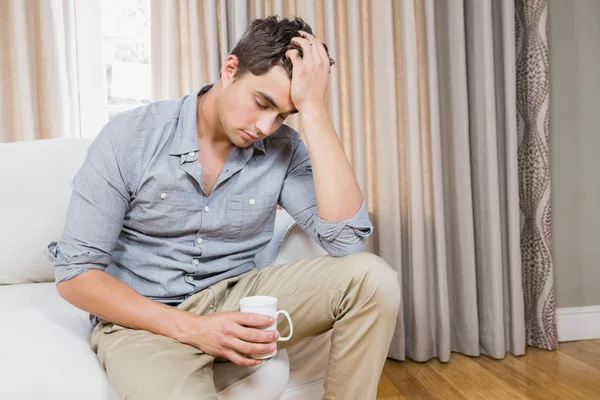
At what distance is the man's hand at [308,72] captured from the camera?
51.3 inches

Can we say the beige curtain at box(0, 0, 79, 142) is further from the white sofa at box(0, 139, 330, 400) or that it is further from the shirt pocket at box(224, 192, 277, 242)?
the shirt pocket at box(224, 192, 277, 242)

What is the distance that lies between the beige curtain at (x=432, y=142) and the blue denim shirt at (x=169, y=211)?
0.91 m

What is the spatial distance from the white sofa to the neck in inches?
12.6

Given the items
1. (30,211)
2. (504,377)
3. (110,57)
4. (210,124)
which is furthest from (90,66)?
(504,377)

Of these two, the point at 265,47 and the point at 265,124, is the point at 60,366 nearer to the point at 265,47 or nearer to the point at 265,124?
the point at 265,124

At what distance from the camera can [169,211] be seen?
127 cm

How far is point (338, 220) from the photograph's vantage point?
1333mm

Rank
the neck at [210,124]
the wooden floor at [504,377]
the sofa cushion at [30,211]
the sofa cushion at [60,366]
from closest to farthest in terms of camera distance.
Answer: the sofa cushion at [60,366] < the neck at [210,124] < the sofa cushion at [30,211] < the wooden floor at [504,377]

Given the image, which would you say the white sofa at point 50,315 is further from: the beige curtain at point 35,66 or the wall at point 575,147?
the wall at point 575,147

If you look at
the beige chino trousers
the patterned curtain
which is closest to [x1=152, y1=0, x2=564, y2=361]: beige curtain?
the patterned curtain

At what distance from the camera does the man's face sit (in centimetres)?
127

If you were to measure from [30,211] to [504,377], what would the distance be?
65.4 inches

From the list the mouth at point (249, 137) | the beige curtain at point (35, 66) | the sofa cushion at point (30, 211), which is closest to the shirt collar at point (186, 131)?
the mouth at point (249, 137)

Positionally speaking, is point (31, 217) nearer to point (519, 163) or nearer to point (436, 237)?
point (436, 237)
